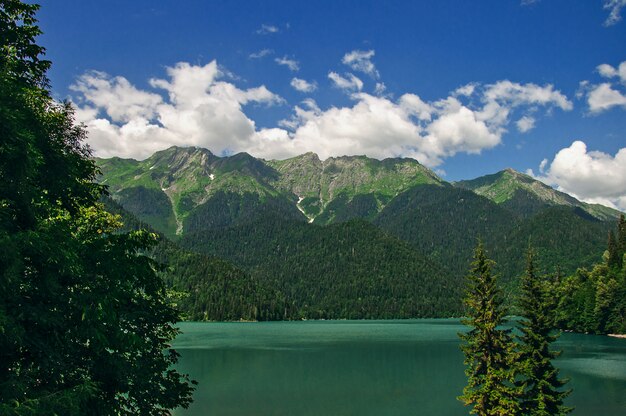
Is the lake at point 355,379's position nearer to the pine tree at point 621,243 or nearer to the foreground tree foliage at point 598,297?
the foreground tree foliage at point 598,297

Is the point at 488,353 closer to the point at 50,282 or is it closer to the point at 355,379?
the point at 50,282

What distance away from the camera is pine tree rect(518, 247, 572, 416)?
37.8m

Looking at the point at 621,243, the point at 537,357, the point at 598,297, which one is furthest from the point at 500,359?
the point at 621,243

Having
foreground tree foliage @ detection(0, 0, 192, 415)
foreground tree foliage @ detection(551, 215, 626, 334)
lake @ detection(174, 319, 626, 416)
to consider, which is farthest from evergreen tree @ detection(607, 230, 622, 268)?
foreground tree foliage @ detection(0, 0, 192, 415)

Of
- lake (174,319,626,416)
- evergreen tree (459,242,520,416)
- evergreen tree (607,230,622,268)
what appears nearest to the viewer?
evergreen tree (459,242,520,416)

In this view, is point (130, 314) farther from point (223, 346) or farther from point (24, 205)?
point (223, 346)

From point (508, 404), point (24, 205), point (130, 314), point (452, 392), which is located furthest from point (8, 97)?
point (452, 392)

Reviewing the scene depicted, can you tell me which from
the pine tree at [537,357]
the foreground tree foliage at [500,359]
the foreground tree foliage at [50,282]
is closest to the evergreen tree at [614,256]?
the pine tree at [537,357]

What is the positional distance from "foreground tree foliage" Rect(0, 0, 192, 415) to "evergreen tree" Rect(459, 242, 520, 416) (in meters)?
27.7

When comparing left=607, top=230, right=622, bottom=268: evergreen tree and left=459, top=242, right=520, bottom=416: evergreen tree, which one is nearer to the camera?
left=459, top=242, right=520, bottom=416: evergreen tree

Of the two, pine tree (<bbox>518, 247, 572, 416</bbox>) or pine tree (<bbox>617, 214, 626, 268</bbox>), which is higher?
pine tree (<bbox>617, 214, 626, 268</bbox>)

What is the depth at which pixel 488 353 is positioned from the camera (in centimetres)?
3712

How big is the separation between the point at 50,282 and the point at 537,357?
3847 cm

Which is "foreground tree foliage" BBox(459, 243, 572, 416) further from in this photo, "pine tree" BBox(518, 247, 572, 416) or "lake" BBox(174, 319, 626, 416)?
"lake" BBox(174, 319, 626, 416)
